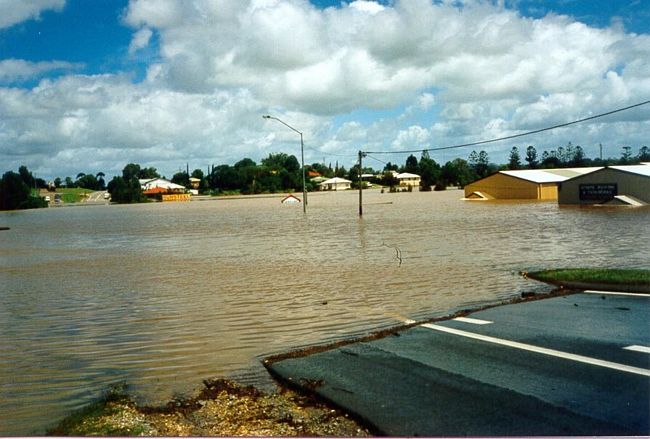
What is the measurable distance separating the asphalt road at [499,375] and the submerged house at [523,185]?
209 ft

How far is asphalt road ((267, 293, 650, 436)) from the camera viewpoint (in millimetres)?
5453

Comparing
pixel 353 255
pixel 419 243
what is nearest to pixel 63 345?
pixel 353 255

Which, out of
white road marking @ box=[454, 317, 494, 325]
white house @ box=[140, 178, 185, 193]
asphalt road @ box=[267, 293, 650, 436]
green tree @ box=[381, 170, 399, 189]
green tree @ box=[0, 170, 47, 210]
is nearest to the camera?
asphalt road @ box=[267, 293, 650, 436]

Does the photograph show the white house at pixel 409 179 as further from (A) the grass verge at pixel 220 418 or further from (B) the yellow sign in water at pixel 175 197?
(A) the grass verge at pixel 220 418

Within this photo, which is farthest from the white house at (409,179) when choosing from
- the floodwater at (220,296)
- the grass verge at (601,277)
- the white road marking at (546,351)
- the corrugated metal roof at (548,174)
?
the white road marking at (546,351)

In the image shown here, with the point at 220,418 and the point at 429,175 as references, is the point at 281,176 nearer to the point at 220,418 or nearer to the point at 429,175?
the point at 429,175

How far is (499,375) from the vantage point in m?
6.72

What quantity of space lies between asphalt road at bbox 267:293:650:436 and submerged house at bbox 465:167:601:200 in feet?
209

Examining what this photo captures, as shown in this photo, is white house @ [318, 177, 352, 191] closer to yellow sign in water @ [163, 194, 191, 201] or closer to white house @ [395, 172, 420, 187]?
white house @ [395, 172, 420, 187]

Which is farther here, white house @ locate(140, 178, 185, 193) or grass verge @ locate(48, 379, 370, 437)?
white house @ locate(140, 178, 185, 193)

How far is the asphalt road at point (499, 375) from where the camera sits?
545cm

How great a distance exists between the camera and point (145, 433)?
19.4ft

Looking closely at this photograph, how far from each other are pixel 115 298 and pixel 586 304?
11.1 metres

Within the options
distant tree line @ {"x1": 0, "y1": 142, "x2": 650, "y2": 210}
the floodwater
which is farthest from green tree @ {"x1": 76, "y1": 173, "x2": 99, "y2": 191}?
the floodwater
